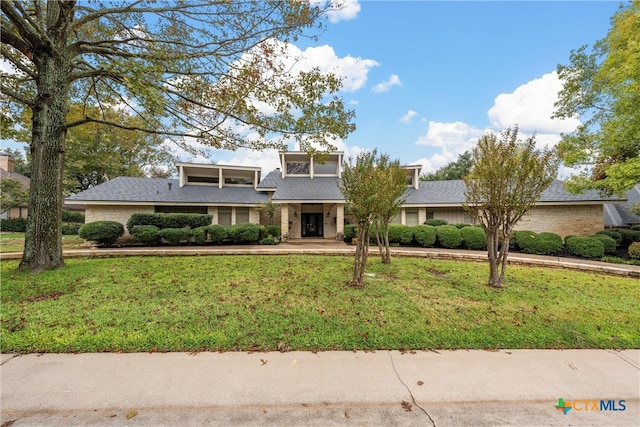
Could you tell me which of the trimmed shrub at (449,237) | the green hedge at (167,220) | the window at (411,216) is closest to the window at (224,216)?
the green hedge at (167,220)

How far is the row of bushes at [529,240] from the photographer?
37.9 ft

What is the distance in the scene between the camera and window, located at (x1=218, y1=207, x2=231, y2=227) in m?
18.3

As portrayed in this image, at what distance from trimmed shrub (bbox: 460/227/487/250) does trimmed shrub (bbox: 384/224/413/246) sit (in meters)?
2.57

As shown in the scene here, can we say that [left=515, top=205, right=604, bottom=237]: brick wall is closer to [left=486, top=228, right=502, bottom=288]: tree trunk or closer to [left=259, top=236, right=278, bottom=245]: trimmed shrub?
[left=486, top=228, right=502, bottom=288]: tree trunk

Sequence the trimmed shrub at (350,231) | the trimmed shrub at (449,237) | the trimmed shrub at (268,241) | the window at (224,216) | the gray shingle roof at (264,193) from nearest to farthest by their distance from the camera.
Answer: the trimmed shrub at (449,237)
the trimmed shrub at (268,241)
the gray shingle roof at (264,193)
the trimmed shrub at (350,231)
the window at (224,216)

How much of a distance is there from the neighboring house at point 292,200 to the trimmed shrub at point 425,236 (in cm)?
409

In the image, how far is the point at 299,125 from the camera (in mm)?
8055

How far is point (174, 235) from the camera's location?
13883 millimetres

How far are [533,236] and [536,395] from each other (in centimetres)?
1258

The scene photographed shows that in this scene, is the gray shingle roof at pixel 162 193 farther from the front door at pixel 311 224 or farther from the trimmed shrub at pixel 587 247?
the trimmed shrub at pixel 587 247

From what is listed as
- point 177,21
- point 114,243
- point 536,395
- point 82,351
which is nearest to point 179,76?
point 177,21

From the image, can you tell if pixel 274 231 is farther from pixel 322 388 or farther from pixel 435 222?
pixel 322 388

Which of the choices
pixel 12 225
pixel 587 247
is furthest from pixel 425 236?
pixel 12 225

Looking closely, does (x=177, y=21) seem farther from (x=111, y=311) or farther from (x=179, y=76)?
(x=111, y=311)
